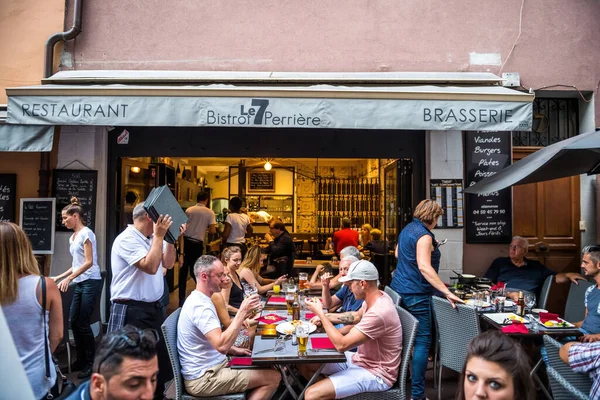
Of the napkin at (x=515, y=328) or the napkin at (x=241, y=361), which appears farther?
the napkin at (x=515, y=328)

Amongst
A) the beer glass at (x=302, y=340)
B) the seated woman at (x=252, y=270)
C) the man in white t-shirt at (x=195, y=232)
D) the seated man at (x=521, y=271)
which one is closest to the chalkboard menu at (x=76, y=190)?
the man in white t-shirt at (x=195, y=232)

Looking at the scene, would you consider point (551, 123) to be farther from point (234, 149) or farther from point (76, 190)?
point (76, 190)

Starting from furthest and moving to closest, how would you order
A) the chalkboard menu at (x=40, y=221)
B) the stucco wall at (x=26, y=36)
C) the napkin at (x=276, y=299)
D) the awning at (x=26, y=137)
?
1. the stucco wall at (x=26, y=36)
2. the chalkboard menu at (x=40, y=221)
3. the awning at (x=26, y=137)
4. the napkin at (x=276, y=299)

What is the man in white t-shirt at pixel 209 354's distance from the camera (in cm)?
329

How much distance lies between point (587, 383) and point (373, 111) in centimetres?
316

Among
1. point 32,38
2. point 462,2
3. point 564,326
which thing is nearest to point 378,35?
point 462,2

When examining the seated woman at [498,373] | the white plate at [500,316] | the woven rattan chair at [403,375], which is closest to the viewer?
the seated woman at [498,373]

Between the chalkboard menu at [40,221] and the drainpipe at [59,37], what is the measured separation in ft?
5.64

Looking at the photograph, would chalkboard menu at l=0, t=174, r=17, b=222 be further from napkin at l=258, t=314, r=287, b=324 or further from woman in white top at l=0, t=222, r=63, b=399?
woman in white top at l=0, t=222, r=63, b=399

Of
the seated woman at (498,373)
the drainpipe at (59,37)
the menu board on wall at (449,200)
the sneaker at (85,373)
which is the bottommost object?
the sneaker at (85,373)

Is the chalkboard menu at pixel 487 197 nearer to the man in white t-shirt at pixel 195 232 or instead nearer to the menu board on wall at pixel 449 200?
the menu board on wall at pixel 449 200

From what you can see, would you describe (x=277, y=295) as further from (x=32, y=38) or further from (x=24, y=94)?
(x=32, y=38)

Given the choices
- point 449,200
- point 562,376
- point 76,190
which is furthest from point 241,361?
point 76,190

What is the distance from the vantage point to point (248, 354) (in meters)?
3.61
